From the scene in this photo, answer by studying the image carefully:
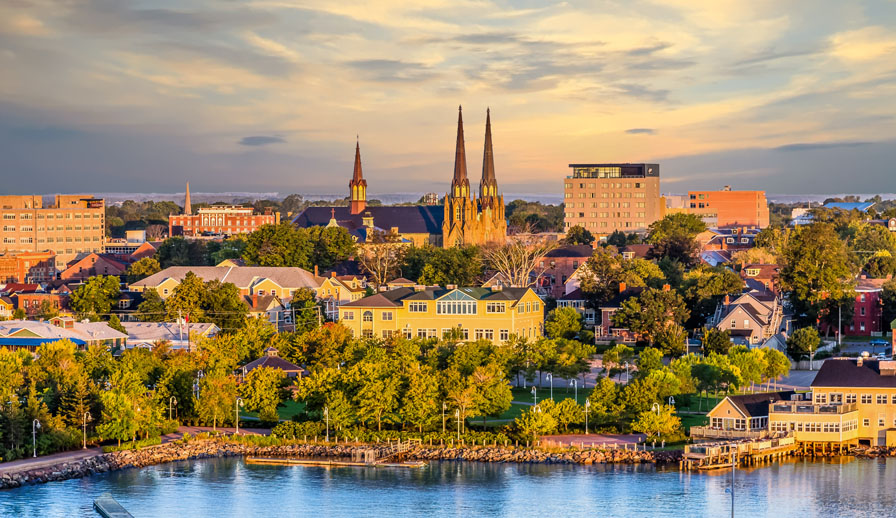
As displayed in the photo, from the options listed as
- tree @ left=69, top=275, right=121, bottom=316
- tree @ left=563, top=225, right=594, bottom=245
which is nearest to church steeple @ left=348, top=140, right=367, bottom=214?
tree @ left=563, top=225, right=594, bottom=245

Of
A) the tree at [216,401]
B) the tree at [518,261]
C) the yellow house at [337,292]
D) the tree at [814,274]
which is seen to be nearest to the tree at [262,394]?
the tree at [216,401]

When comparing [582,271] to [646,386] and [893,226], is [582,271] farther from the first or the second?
[893,226]

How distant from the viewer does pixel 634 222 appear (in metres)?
172

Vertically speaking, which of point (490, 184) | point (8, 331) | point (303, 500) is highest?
point (490, 184)

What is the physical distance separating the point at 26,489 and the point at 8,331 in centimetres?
2829

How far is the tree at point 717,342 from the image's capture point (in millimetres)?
72188

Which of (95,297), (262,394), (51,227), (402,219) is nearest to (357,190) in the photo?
(402,219)

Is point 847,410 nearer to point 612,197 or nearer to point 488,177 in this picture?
point 488,177

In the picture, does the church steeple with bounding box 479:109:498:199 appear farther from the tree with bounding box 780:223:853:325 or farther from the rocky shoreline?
the rocky shoreline

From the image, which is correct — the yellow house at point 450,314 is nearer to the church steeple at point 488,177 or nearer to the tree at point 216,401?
the tree at point 216,401

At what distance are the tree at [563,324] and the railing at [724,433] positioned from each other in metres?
23.4

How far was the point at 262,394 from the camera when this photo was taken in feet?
192

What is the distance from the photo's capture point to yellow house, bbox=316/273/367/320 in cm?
9394

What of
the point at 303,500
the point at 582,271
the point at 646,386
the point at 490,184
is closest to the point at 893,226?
the point at 490,184
